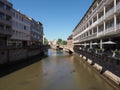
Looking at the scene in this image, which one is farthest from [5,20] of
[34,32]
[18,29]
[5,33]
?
[34,32]

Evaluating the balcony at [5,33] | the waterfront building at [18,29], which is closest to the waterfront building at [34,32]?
the waterfront building at [18,29]

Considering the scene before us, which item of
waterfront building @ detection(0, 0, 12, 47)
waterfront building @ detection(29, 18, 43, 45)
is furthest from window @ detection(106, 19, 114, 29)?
waterfront building @ detection(29, 18, 43, 45)

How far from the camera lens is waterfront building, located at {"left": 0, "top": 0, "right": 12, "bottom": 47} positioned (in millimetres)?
41891

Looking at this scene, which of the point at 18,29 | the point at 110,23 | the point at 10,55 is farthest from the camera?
the point at 18,29

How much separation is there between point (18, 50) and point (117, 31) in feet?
95.3

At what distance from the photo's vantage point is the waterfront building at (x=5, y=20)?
137ft

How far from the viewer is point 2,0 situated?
4169 cm

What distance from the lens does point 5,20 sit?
143 feet

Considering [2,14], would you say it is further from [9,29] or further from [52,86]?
[52,86]

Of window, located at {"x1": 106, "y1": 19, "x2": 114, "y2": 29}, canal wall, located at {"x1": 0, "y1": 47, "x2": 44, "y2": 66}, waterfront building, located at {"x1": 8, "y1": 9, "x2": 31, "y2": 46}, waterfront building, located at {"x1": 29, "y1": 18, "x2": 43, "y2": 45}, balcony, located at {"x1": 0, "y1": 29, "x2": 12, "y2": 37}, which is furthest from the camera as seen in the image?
waterfront building, located at {"x1": 29, "y1": 18, "x2": 43, "y2": 45}

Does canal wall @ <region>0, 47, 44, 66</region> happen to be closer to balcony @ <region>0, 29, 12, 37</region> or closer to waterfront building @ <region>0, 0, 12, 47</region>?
waterfront building @ <region>0, 0, 12, 47</region>

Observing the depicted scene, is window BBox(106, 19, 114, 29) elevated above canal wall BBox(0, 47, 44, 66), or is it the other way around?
window BBox(106, 19, 114, 29)

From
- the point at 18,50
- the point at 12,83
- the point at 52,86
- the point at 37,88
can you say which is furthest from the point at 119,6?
the point at 18,50

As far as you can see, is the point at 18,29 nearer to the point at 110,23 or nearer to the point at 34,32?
the point at 34,32
